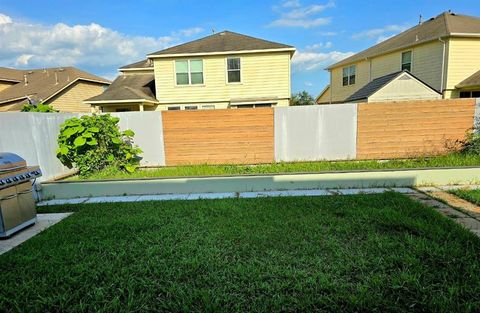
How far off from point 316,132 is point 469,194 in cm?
377

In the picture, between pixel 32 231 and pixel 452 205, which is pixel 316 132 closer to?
pixel 452 205

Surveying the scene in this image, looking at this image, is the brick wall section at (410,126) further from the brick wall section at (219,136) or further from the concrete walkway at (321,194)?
the brick wall section at (219,136)

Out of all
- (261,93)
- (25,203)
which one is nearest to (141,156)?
(25,203)

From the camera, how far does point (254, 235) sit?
153 inches

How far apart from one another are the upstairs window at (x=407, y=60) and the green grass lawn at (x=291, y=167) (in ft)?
31.1

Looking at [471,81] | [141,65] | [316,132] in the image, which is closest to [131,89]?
[141,65]

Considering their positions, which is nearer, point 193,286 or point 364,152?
point 193,286

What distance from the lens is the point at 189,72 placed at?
14305 mm

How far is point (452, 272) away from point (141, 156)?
7.56m

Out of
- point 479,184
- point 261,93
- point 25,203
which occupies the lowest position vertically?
point 479,184

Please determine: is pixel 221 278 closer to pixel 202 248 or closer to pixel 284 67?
pixel 202 248

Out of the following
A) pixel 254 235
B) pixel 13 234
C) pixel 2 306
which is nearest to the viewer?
pixel 2 306

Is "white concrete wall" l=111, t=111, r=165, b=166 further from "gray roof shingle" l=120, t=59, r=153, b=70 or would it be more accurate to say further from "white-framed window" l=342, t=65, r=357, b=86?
"white-framed window" l=342, t=65, r=357, b=86

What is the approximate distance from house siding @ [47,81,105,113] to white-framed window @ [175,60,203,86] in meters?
10.3
